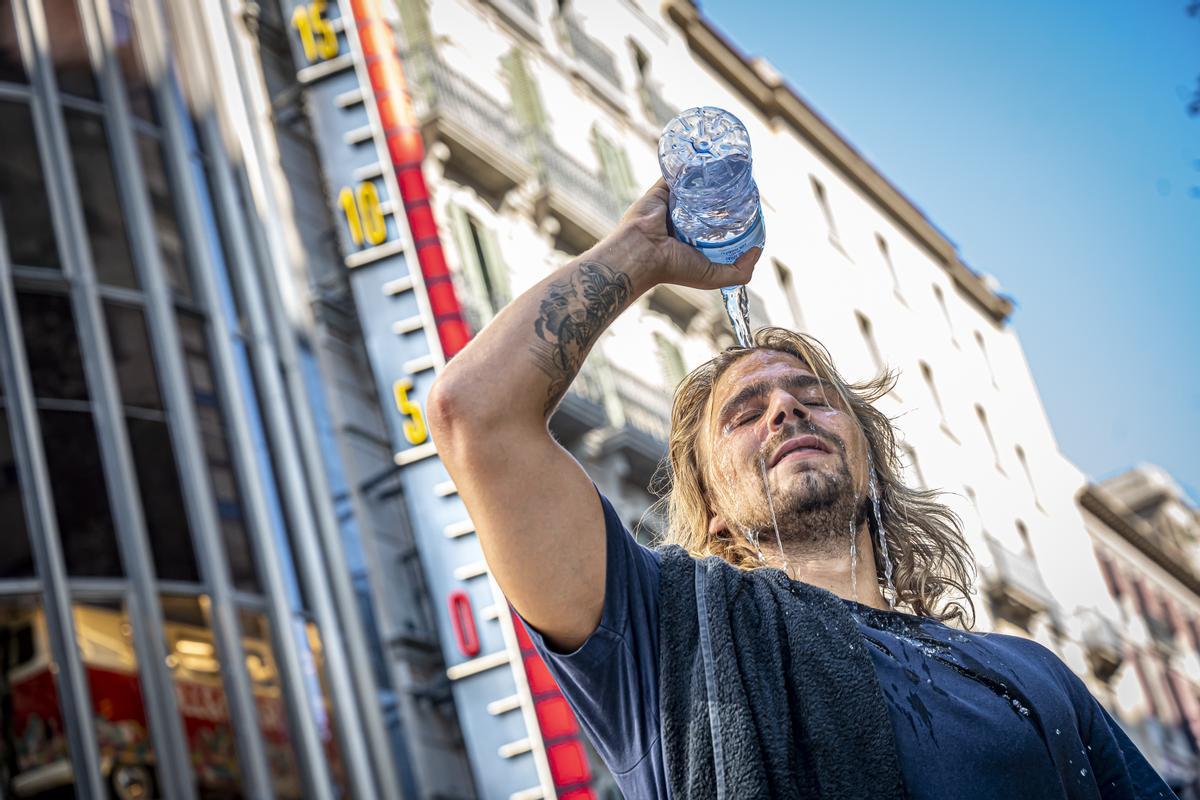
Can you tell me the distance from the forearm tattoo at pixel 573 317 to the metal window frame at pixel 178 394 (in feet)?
28.6

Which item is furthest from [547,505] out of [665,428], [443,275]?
[665,428]

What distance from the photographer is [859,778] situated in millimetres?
2246

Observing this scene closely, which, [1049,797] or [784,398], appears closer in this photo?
[1049,797]

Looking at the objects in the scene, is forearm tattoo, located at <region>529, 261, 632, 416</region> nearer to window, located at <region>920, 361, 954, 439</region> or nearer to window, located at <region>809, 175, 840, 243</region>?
window, located at <region>809, 175, 840, 243</region>

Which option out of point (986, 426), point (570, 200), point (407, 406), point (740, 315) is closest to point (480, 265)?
point (570, 200)

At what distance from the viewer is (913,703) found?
2.42 metres

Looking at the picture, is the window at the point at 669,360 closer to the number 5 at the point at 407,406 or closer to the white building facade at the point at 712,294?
the white building facade at the point at 712,294

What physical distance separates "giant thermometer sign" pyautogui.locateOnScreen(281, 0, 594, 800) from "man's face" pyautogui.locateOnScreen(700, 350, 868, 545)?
9524mm

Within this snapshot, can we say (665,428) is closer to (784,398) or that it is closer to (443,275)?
(443,275)

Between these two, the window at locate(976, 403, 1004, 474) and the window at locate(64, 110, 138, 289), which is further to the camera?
the window at locate(976, 403, 1004, 474)

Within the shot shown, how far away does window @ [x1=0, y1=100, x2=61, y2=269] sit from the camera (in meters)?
10.9

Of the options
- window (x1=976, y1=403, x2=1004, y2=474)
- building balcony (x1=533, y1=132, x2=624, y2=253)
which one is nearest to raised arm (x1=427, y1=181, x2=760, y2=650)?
building balcony (x1=533, y1=132, x2=624, y2=253)

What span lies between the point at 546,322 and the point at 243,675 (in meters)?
8.92

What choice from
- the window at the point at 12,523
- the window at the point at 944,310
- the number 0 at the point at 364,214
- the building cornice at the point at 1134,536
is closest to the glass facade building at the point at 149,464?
the window at the point at 12,523
